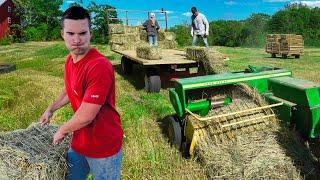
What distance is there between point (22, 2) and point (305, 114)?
4867 cm

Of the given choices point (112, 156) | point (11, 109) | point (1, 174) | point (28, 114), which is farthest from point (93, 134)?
point (11, 109)

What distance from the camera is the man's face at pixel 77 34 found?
284 centimetres

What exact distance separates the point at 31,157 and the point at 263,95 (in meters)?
3.90

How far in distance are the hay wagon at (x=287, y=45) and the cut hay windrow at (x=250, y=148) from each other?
19.2 meters

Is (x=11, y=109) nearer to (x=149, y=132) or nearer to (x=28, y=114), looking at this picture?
(x=28, y=114)

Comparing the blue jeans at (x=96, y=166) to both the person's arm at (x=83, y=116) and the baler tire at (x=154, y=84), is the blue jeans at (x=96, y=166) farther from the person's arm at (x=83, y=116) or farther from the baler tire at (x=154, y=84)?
the baler tire at (x=154, y=84)

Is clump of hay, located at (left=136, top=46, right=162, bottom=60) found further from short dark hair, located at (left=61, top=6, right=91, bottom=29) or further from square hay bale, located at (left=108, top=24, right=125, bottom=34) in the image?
short dark hair, located at (left=61, top=6, right=91, bottom=29)

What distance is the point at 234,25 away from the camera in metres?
47.9

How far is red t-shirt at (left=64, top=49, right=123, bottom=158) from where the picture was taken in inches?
111

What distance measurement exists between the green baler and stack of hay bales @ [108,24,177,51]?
10669 mm

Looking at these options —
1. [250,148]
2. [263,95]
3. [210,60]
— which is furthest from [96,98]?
[210,60]

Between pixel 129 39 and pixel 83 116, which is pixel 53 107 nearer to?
pixel 83 116

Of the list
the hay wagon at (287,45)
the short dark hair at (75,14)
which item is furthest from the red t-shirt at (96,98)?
the hay wagon at (287,45)

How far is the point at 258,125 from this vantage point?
5855 millimetres
